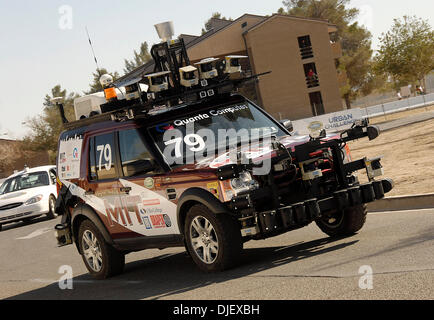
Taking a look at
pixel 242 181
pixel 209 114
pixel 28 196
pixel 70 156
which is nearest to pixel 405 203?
pixel 209 114

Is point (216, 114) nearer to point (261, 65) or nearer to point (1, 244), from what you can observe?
point (1, 244)

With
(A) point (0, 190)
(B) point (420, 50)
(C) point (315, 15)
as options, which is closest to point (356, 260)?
(A) point (0, 190)

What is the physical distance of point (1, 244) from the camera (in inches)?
751

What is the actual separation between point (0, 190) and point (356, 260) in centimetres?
1998

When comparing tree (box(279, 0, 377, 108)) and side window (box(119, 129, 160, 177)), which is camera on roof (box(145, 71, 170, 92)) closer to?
side window (box(119, 129, 160, 177))

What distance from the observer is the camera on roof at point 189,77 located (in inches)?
377

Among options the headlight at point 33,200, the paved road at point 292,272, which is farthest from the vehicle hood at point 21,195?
the paved road at point 292,272

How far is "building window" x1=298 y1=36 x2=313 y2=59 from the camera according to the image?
65.9 meters

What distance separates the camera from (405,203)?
11.5m

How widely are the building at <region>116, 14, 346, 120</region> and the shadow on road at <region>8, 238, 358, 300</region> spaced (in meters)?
53.2

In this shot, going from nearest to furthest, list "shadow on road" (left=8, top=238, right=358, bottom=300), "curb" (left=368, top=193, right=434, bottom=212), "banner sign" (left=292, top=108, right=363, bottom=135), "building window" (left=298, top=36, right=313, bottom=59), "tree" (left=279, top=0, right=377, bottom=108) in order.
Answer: "shadow on road" (left=8, top=238, right=358, bottom=300) < "curb" (left=368, top=193, right=434, bottom=212) < "banner sign" (left=292, top=108, right=363, bottom=135) < "building window" (left=298, top=36, right=313, bottom=59) < "tree" (left=279, top=0, right=377, bottom=108)

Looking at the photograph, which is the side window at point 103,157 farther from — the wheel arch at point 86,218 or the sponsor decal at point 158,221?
the sponsor decal at point 158,221

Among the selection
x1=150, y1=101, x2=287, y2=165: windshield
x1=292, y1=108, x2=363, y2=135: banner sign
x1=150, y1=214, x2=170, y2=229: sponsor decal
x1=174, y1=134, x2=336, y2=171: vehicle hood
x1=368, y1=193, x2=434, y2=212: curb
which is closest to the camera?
x1=174, y1=134, x2=336, y2=171: vehicle hood

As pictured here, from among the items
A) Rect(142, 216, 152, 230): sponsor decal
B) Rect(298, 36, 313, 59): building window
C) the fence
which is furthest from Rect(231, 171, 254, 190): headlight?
Rect(298, 36, 313, 59): building window
